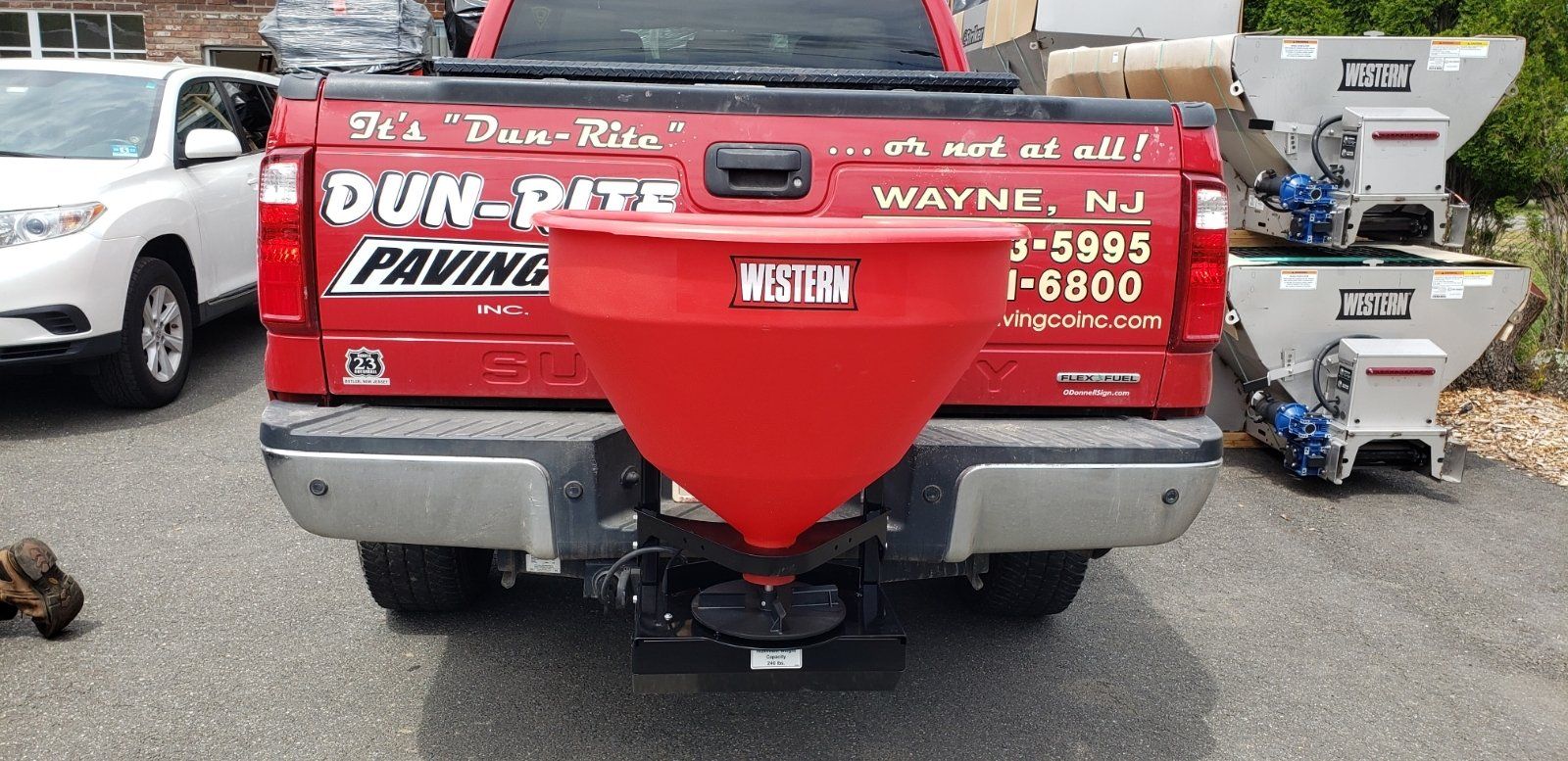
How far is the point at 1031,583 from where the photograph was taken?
12.7 feet

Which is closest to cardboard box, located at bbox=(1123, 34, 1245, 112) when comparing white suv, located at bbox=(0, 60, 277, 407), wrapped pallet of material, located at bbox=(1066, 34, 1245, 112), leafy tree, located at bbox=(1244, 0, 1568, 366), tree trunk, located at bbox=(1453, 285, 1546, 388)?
wrapped pallet of material, located at bbox=(1066, 34, 1245, 112)

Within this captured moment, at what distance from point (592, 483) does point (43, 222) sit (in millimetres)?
4591

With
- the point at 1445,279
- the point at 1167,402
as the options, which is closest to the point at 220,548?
the point at 1167,402

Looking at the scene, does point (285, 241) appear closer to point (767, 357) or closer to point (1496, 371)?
point (767, 357)

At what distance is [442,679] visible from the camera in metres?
3.62

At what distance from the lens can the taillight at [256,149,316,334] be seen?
2.82 meters

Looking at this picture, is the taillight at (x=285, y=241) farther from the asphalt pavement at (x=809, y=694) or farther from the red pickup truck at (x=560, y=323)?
the asphalt pavement at (x=809, y=694)

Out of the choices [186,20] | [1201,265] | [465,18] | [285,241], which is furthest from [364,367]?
[186,20]

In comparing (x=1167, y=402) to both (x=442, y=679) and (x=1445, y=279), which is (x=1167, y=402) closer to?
(x=442, y=679)

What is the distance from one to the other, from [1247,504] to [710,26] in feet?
11.1

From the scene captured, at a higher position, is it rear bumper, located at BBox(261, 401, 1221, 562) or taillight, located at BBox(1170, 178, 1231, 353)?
taillight, located at BBox(1170, 178, 1231, 353)

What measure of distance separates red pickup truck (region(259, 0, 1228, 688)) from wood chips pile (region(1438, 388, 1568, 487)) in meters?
4.45

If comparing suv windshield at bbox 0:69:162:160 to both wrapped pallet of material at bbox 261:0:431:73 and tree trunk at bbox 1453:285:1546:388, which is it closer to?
wrapped pallet of material at bbox 261:0:431:73

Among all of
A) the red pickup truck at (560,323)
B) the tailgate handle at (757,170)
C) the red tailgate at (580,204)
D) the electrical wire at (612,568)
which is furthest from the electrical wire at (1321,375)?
the electrical wire at (612,568)
